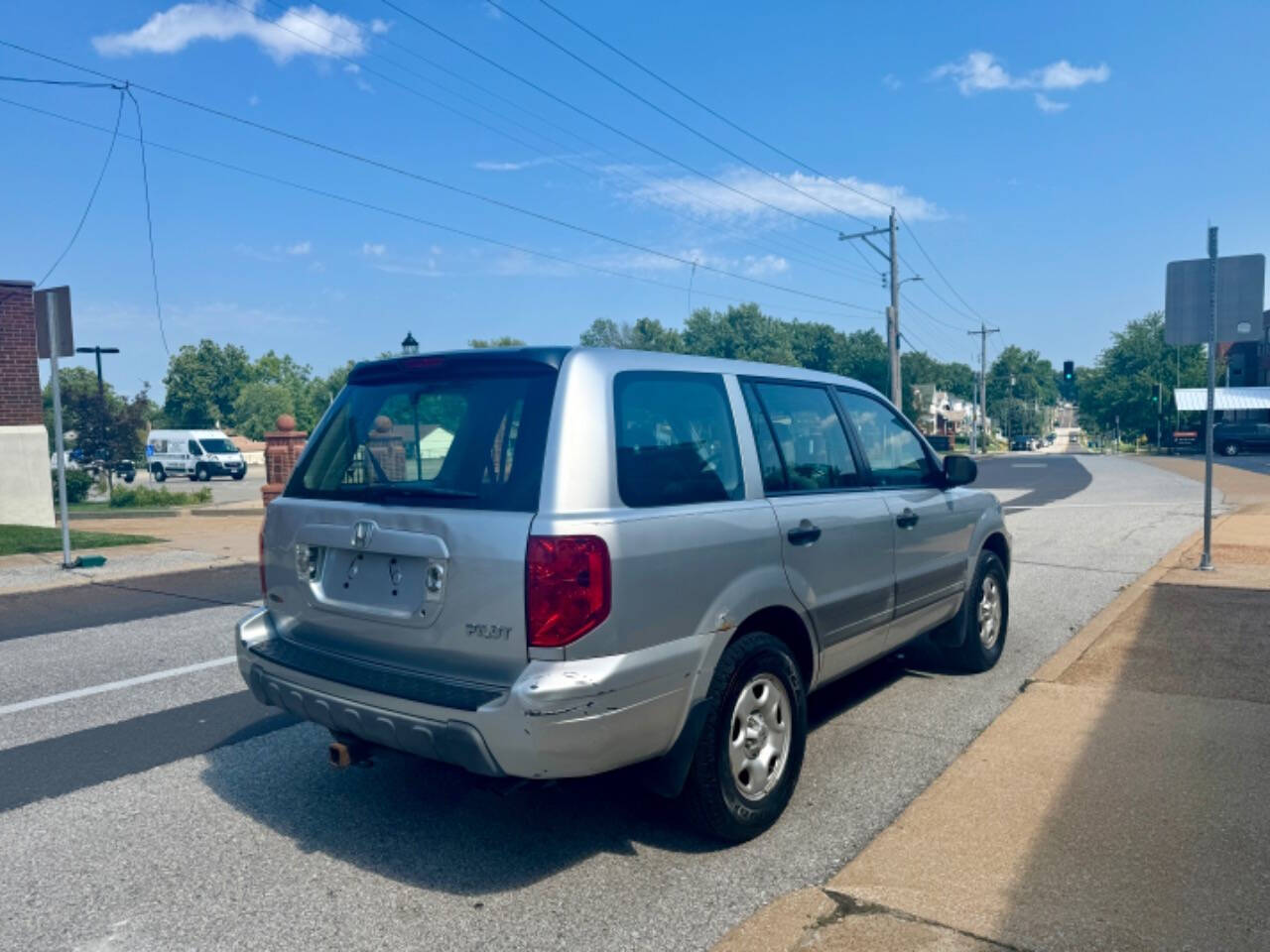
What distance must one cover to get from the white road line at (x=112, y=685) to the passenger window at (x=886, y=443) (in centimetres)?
466

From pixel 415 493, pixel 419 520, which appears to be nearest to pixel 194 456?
pixel 415 493

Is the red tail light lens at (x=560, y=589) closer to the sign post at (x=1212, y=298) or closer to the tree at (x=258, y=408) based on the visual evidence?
the sign post at (x=1212, y=298)

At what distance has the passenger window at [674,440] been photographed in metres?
3.46

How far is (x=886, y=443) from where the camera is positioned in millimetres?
5277

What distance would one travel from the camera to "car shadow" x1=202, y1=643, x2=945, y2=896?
353 centimetres

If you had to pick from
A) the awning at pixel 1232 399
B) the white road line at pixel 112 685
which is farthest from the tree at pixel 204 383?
the white road line at pixel 112 685

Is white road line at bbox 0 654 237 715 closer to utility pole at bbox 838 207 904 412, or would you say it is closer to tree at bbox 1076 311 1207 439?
utility pole at bbox 838 207 904 412

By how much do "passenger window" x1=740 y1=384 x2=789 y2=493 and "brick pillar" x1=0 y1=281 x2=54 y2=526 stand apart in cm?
1782

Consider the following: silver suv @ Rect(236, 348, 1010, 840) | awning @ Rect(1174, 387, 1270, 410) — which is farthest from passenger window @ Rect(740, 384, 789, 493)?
awning @ Rect(1174, 387, 1270, 410)

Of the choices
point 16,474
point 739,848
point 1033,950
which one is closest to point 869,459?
point 739,848

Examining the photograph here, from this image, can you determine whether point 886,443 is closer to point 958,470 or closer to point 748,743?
point 958,470

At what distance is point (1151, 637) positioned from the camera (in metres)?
6.96

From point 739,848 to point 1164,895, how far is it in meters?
1.45

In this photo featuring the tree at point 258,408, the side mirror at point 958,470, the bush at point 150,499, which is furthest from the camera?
the tree at point 258,408
